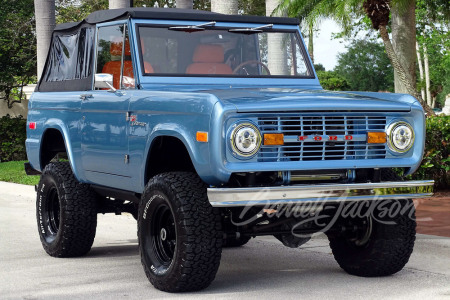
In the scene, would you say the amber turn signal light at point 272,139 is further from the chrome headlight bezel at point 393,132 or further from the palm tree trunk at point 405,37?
the palm tree trunk at point 405,37

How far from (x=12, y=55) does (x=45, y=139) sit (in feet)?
61.3

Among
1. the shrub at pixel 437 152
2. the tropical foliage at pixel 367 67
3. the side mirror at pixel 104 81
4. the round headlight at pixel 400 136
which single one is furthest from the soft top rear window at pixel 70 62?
the tropical foliage at pixel 367 67

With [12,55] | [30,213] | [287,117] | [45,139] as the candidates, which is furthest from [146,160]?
[12,55]

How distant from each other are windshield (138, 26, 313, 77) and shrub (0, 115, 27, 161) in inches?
688

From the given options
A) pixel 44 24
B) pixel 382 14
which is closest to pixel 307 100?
pixel 44 24

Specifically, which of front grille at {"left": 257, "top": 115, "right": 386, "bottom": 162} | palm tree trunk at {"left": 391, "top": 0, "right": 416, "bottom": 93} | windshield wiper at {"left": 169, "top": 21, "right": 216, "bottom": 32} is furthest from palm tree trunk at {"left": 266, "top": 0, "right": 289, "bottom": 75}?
palm tree trunk at {"left": 391, "top": 0, "right": 416, "bottom": 93}

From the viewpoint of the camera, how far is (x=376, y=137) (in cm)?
672

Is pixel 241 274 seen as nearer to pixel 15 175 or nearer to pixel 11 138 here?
pixel 15 175

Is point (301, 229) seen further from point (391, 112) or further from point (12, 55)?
point (12, 55)

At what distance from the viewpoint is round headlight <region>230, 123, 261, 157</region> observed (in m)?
6.21

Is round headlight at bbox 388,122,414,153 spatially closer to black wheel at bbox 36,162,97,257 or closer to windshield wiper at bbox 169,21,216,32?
windshield wiper at bbox 169,21,216,32

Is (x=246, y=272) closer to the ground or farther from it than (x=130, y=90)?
closer to the ground

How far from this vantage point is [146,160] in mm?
7039

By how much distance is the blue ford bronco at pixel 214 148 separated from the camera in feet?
20.8
